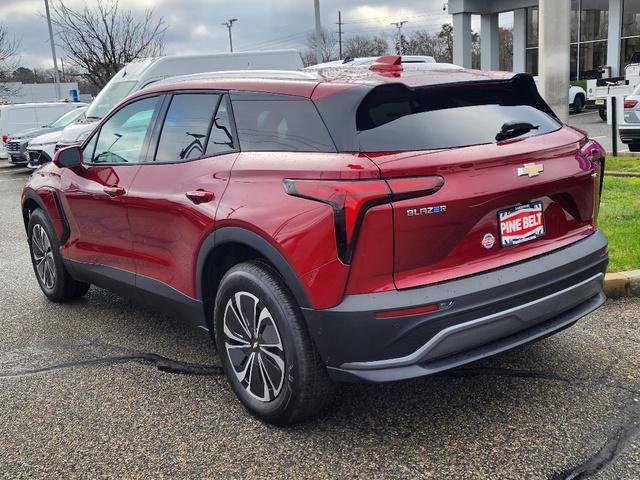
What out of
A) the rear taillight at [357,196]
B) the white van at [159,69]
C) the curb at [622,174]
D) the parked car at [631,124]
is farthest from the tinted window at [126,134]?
the parked car at [631,124]

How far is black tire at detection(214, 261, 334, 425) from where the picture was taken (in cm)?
295

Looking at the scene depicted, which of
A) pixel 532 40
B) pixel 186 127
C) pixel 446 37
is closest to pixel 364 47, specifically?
pixel 446 37

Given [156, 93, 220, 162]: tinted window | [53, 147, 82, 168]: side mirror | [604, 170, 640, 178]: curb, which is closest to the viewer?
[156, 93, 220, 162]: tinted window

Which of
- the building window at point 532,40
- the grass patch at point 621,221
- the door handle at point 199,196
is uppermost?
the building window at point 532,40

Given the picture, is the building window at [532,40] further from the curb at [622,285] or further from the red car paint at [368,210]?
the red car paint at [368,210]

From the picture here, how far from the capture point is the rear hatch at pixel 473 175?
2.71m

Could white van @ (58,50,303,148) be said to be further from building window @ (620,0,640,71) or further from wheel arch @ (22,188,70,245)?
building window @ (620,0,640,71)

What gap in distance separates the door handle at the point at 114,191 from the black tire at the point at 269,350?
1.23m

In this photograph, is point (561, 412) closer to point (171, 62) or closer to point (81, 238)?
point (81, 238)

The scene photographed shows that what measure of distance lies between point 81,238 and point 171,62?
8.59 m

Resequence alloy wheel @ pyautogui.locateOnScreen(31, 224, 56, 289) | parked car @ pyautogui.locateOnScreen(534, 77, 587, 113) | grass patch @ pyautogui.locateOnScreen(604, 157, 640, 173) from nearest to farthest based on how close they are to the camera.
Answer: alloy wheel @ pyautogui.locateOnScreen(31, 224, 56, 289)
grass patch @ pyautogui.locateOnScreen(604, 157, 640, 173)
parked car @ pyautogui.locateOnScreen(534, 77, 587, 113)

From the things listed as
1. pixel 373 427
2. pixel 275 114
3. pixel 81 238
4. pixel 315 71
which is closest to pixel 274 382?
pixel 373 427

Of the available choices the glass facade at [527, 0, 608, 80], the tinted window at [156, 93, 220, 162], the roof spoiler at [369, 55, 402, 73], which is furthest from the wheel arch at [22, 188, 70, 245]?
the glass facade at [527, 0, 608, 80]

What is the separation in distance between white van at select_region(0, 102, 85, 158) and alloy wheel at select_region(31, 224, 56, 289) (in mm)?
16465
